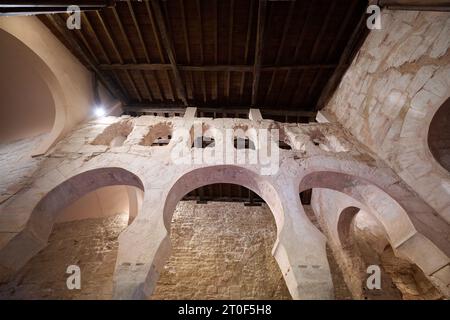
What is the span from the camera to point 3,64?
6555 millimetres

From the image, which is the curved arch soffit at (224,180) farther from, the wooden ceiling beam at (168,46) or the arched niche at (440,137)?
the wooden ceiling beam at (168,46)

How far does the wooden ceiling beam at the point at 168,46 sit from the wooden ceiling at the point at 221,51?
0.09 ft

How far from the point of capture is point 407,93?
183 inches

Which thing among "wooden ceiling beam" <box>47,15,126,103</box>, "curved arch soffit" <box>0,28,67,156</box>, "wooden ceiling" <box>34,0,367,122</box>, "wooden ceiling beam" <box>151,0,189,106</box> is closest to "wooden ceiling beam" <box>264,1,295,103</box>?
"wooden ceiling" <box>34,0,367,122</box>

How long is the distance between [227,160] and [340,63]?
4.78 meters

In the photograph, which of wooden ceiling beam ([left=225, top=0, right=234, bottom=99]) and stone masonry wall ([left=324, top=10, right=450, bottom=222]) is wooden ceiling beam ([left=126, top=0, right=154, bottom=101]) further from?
stone masonry wall ([left=324, top=10, right=450, bottom=222])

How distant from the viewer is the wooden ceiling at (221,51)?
219 inches

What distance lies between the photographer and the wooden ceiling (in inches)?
219

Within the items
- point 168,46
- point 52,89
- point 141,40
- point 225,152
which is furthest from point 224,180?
point 52,89

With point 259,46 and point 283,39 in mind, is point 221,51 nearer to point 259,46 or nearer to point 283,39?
point 259,46

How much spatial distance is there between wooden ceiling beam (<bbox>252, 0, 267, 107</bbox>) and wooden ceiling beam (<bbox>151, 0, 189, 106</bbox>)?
7.81 ft

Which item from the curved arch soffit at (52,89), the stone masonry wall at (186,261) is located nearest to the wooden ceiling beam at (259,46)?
the stone masonry wall at (186,261)

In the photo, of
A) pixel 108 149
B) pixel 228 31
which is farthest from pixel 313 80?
pixel 108 149

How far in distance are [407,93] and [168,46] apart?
5844 mm
